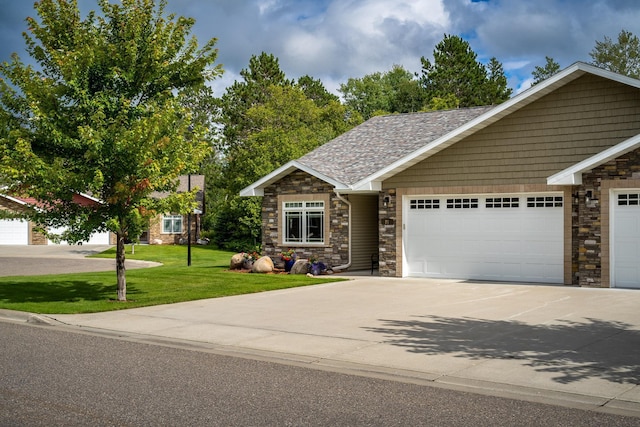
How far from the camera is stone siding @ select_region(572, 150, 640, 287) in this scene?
679 inches

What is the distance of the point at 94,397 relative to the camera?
7.09 meters

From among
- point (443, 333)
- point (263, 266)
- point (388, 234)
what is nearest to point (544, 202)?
point (388, 234)

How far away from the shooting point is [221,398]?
7121 millimetres

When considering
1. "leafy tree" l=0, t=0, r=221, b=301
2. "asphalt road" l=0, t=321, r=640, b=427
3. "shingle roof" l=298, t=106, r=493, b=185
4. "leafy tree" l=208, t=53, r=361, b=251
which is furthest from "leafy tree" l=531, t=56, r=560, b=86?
"asphalt road" l=0, t=321, r=640, b=427

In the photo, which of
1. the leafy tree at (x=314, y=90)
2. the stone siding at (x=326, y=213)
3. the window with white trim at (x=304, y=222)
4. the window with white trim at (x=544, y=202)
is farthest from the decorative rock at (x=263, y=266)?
the leafy tree at (x=314, y=90)

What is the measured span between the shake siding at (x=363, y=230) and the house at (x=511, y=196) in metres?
0.06

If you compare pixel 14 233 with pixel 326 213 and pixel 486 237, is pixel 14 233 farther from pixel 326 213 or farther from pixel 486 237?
→ pixel 486 237

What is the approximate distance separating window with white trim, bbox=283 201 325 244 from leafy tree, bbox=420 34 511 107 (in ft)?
107

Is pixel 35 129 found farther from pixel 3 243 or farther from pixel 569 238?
pixel 3 243

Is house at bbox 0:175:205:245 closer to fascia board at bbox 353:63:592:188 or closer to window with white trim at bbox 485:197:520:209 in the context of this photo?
fascia board at bbox 353:63:592:188

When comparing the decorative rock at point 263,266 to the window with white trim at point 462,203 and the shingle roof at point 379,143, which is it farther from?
the window with white trim at point 462,203

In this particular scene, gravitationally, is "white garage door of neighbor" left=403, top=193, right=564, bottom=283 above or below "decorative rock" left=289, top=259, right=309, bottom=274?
above

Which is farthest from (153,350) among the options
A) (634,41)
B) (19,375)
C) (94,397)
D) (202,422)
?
(634,41)

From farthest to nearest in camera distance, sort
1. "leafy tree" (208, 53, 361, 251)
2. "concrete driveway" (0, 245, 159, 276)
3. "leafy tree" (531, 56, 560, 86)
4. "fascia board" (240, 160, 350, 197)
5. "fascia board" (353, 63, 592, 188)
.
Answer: "leafy tree" (531, 56, 560, 86)
"leafy tree" (208, 53, 361, 251)
"concrete driveway" (0, 245, 159, 276)
"fascia board" (240, 160, 350, 197)
"fascia board" (353, 63, 592, 188)
